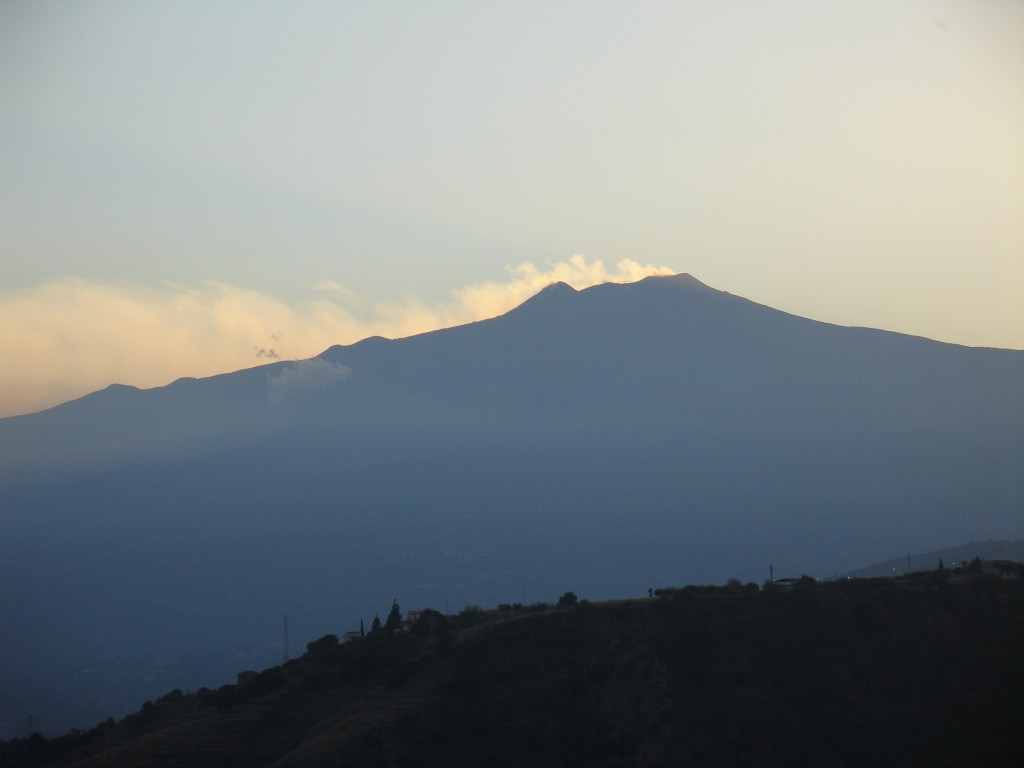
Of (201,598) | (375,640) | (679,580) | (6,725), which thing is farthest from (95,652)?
(375,640)

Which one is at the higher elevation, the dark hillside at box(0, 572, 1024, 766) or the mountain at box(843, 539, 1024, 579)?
the mountain at box(843, 539, 1024, 579)

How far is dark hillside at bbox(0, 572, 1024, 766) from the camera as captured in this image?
44.3m

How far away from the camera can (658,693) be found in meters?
46.8

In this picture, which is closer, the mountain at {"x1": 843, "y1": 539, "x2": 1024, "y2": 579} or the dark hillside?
the dark hillside

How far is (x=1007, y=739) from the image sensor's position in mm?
42938

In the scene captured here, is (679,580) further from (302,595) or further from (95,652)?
(95,652)

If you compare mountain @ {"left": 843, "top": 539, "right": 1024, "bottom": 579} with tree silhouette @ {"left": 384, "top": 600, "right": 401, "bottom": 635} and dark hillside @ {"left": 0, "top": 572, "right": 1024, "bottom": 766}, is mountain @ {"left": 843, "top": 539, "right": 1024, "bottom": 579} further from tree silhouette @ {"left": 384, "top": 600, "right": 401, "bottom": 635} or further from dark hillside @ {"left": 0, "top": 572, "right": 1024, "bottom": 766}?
tree silhouette @ {"left": 384, "top": 600, "right": 401, "bottom": 635}

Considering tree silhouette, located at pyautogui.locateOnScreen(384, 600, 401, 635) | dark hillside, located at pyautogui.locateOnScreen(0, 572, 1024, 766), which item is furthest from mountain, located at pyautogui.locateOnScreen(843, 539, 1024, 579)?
tree silhouette, located at pyautogui.locateOnScreen(384, 600, 401, 635)

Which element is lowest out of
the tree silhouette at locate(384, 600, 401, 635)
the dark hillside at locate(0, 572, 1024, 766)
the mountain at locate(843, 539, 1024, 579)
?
the dark hillside at locate(0, 572, 1024, 766)

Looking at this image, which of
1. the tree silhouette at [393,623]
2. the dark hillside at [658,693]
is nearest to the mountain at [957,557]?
the dark hillside at [658,693]

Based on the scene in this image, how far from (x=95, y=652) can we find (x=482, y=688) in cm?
10247

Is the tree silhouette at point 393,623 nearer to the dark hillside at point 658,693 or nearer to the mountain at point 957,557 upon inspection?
the dark hillside at point 658,693

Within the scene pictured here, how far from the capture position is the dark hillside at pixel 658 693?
44.3 m

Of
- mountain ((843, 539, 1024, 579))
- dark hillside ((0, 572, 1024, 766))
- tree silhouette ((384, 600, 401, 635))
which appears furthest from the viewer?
mountain ((843, 539, 1024, 579))
